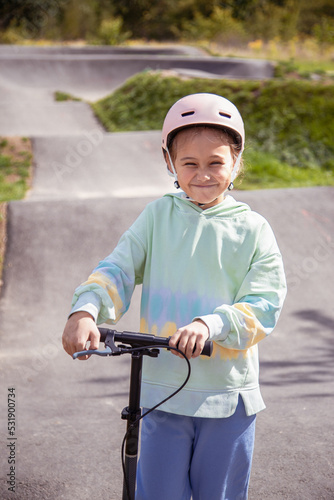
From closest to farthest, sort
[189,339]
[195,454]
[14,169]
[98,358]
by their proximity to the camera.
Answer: [189,339], [195,454], [98,358], [14,169]

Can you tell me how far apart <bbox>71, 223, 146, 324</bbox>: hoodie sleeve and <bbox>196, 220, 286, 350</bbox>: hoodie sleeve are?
0.32 m

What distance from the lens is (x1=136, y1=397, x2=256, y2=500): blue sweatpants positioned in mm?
2092

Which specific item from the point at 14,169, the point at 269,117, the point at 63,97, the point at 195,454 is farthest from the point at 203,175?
the point at 63,97

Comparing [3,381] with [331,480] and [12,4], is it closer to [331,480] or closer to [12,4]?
[331,480]

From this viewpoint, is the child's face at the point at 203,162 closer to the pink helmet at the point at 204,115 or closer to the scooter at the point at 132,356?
the pink helmet at the point at 204,115

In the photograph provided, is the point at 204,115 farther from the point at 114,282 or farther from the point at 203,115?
the point at 114,282

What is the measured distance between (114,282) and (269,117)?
11126 mm

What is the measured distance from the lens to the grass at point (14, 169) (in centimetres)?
872

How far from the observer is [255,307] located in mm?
2004

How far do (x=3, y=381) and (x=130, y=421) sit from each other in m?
3.07

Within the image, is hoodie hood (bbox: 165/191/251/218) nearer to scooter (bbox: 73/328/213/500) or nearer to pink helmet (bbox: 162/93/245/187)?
pink helmet (bbox: 162/93/245/187)

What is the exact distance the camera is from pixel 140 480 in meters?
2.19

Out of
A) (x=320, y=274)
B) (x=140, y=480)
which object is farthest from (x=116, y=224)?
(x=140, y=480)

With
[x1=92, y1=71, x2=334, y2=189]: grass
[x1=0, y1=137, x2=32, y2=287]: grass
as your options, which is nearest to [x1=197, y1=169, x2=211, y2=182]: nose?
[x1=0, y1=137, x2=32, y2=287]: grass
